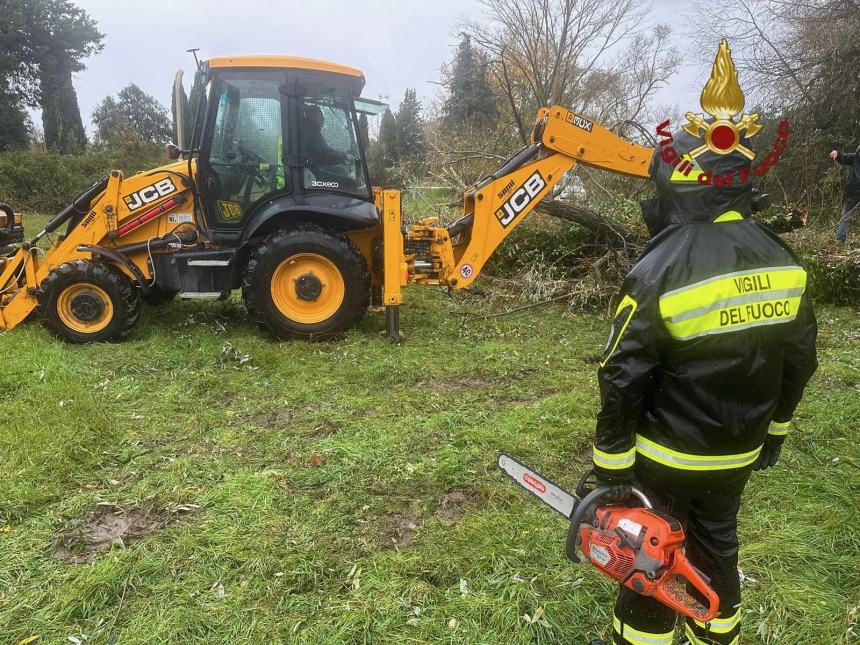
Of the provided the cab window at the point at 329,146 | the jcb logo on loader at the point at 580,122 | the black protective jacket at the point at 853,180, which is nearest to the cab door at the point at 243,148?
the cab window at the point at 329,146

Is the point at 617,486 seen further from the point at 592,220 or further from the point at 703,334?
the point at 592,220

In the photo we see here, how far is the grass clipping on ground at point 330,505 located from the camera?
7.41 feet

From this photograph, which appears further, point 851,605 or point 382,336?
point 382,336

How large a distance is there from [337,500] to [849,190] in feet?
29.7

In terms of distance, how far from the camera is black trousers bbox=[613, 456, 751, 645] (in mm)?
1694

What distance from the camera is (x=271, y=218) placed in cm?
534

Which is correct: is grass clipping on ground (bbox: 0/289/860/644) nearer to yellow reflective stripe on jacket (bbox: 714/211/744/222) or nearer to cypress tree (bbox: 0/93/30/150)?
yellow reflective stripe on jacket (bbox: 714/211/744/222)

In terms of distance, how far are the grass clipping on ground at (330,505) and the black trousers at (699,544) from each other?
438 millimetres

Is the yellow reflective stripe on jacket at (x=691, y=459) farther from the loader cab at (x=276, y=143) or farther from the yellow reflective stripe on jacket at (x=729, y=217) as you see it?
the loader cab at (x=276, y=143)

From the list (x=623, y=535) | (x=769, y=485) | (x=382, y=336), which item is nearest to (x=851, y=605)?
(x=769, y=485)

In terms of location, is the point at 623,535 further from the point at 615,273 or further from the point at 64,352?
the point at 615,273

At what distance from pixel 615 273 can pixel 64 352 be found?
233 inches

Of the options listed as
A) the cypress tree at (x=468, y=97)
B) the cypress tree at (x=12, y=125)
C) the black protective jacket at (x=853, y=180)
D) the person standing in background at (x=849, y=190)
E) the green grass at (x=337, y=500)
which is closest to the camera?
the green grass at (x=337, y=500)

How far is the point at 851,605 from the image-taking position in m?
2.31
